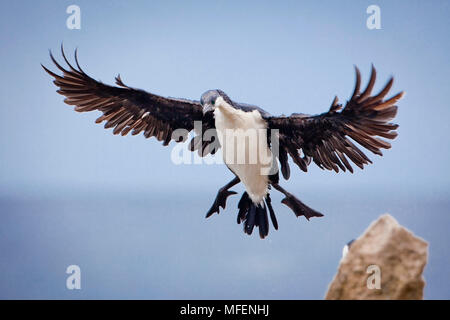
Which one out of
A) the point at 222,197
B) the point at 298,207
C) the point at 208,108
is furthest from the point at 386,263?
the point at 222,197

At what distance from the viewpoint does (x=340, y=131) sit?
3.12 meters

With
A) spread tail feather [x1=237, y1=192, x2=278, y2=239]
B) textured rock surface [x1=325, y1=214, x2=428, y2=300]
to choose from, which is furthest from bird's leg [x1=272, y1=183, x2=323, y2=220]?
textured rock surface [x1=325, y1=214, x2=428, y2=300]

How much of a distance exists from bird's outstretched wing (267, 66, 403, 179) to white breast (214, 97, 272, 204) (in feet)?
0.28

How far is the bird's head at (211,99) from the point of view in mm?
3205

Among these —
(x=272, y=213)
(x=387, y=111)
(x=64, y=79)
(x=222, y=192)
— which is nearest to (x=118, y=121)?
(x=64, y=79)

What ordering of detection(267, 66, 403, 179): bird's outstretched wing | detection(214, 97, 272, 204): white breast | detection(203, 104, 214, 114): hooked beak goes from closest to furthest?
detection(267, 66, 403, 179): bird's outstretched wing → detection(203, 104, 214, 114): hooked beak → detection(214, 97, 272, 204): white breast

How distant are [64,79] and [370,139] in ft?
5.81

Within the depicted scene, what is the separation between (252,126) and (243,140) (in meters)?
0.09

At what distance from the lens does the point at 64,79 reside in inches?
140

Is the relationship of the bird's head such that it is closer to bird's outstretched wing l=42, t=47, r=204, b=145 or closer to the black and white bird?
the black and white bird

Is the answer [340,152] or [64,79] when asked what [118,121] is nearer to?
[64,79]

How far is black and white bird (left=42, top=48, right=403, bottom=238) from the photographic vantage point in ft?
9.84

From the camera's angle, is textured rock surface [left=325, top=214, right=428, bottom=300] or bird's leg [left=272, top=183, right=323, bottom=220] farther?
bird's leg [left=272, top=183, right=323, bottom=220]

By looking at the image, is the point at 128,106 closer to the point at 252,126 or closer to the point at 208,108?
the point at 208,108
